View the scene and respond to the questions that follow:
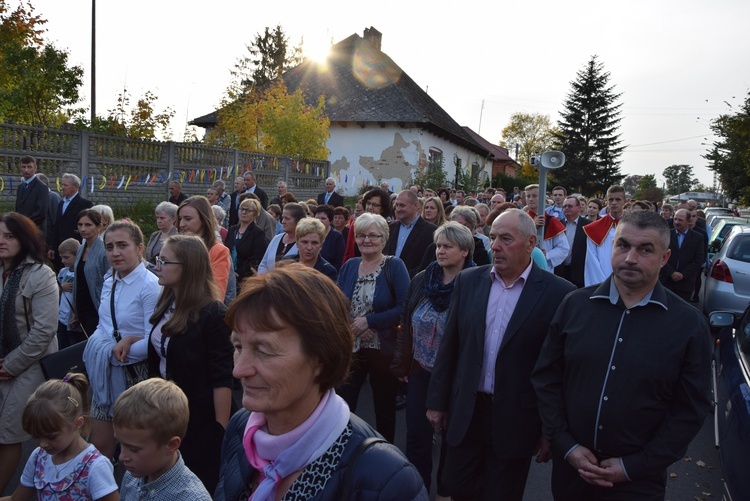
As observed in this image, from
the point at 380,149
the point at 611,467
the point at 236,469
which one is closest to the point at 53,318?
the point at 236,469

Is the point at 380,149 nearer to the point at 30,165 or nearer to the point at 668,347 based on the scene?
the point at 30,165

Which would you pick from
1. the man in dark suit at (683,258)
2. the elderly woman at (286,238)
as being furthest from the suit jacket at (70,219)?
the man in dark suit at (683,258)

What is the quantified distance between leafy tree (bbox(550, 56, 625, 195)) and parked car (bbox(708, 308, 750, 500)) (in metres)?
48.9

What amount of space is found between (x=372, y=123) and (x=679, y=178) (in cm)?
13953

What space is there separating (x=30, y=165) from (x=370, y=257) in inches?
280

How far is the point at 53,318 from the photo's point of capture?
4180 mm

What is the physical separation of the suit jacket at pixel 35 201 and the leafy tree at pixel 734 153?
76.2ft

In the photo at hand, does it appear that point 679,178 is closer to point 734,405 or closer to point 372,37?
point 372,37

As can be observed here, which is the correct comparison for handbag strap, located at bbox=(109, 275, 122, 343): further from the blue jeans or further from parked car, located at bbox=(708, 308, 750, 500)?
parked car, located at bbox=(708, 308, 750, 500)

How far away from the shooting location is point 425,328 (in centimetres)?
426

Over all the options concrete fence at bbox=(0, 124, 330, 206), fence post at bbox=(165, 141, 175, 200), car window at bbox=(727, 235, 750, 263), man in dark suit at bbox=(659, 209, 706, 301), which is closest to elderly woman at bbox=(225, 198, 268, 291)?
man in dark suit at bbox=(659, 209, 706, 301)

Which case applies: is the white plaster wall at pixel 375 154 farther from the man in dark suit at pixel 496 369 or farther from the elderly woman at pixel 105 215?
the man in dark suit at pixel 496 369

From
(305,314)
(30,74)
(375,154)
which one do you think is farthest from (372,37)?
(305,314)

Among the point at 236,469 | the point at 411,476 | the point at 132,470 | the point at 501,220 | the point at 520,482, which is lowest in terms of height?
the point at 520,482
